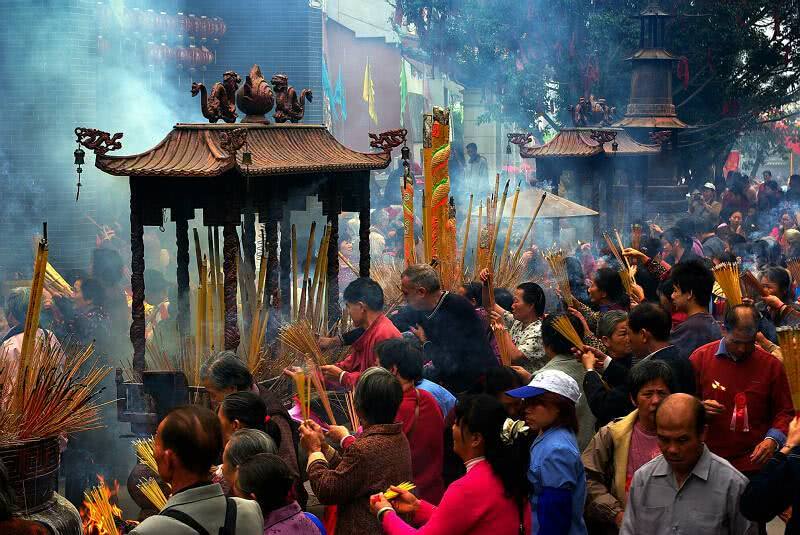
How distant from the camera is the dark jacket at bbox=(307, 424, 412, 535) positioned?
3.96 meters

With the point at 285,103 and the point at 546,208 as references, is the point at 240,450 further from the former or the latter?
the point at 546,208

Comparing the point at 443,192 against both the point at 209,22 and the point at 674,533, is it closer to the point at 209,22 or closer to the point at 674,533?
the point at 674,533

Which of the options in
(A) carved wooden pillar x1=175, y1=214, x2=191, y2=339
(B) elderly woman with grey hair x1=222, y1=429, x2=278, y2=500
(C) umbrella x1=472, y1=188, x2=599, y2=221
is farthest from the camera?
(C) umbrella x1=472, y1=188, x2=599, y2=221

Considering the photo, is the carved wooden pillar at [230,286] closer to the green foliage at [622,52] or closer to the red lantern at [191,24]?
the red lantern at [191,24]

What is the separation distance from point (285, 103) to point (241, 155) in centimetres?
112

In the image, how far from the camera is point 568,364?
16.6ft

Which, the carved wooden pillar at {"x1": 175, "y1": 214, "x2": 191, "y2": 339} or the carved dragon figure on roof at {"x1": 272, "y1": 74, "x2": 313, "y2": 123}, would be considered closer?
the carved wooden pillar at {"x1": 175, "y1": 214, "x2": 191, "y2": 339}

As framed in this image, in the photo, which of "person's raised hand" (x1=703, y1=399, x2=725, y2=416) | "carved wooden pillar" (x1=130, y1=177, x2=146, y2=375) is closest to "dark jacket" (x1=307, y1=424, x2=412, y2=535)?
"person's raised hand" (x1=703, y1=399, x2=725, y2=416)

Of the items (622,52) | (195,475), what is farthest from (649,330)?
(622,52)

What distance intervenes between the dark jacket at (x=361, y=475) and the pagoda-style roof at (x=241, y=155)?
2.63 m

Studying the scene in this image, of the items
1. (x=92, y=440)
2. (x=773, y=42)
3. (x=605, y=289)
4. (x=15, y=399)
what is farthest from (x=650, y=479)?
(x=773, y=42)

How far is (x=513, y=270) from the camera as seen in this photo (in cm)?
887

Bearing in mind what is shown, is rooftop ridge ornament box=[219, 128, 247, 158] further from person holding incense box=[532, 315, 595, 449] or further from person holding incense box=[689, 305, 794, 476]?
person holding incense box=[689, 305, 794, 476]

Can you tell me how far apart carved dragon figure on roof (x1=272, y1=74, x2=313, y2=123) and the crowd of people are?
1.98 meters
